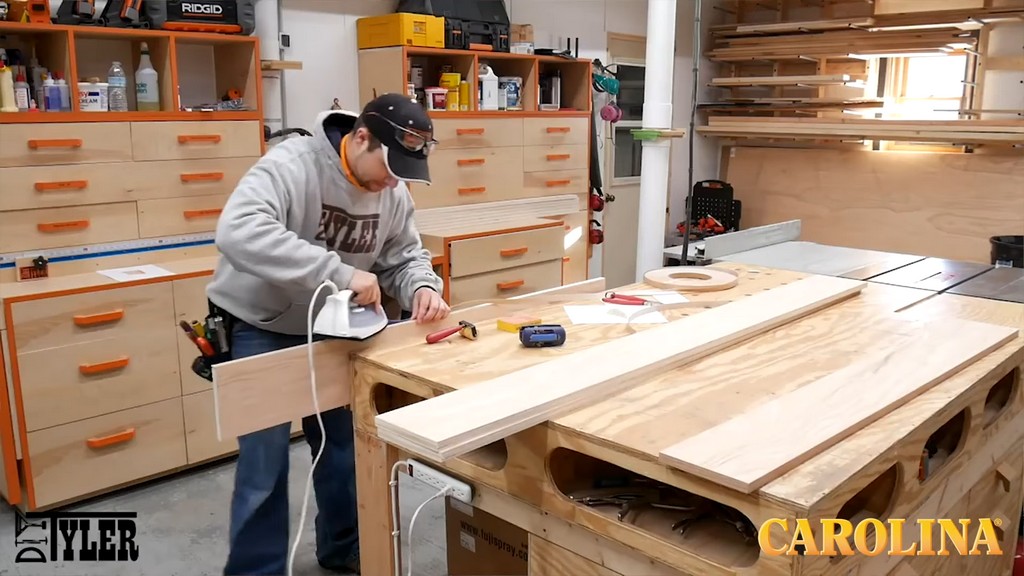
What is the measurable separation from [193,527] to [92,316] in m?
0.81

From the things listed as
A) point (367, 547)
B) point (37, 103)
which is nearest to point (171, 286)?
point (37, 103)

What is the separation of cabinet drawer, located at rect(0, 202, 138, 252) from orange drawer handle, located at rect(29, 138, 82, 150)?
0.22 metres

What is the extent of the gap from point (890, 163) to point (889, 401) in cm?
441

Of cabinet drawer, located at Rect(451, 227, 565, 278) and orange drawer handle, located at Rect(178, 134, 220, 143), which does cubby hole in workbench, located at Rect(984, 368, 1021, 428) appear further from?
orange drawer handle, located at Rect(178, 134, 220, 143)

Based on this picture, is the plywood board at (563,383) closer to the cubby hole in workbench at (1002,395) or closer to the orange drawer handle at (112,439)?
the cubby hole in workbench at (1002,395)

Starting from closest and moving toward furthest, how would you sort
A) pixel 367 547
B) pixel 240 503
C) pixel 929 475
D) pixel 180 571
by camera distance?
pixel 929 475 → pixel 367 547 → pixel 240 503 → pixel 180 571

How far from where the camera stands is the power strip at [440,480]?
1560 millimetres

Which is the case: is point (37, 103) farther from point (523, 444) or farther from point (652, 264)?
point (523, 444)

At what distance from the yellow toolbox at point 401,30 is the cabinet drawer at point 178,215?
112 centimetres

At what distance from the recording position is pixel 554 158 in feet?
14.9

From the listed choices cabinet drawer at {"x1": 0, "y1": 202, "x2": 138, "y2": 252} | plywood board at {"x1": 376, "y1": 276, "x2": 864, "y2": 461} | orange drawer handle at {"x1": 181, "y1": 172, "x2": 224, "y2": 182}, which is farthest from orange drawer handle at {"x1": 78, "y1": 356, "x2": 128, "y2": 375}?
plywood board at {"x1": 376, "y1": 276, "x2": 864, "y2": 461}

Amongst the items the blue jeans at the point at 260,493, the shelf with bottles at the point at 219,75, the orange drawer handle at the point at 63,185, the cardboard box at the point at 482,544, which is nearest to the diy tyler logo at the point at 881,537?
the cardboard box at the point at 482,544

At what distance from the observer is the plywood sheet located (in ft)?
16.1

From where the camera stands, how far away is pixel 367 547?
6.06 ft
